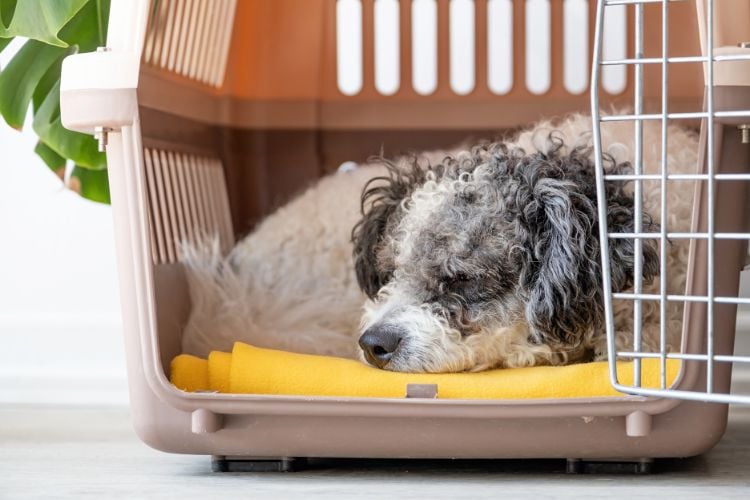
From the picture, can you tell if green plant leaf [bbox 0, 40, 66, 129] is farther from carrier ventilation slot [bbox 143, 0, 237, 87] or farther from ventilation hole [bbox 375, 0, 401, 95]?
ventilation hole [bbox 375, 0, 401, 95]

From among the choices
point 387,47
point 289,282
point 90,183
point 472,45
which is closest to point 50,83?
point 90,183

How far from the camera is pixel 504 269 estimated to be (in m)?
1.63

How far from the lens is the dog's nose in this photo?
1.59m

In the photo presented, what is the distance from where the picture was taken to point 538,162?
1.66m

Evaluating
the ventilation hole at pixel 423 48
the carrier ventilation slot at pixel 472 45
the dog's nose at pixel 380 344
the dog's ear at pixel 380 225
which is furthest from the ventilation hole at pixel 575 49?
the dog's nose at pixel 380 344

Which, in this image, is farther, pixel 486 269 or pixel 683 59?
pixel 486 269

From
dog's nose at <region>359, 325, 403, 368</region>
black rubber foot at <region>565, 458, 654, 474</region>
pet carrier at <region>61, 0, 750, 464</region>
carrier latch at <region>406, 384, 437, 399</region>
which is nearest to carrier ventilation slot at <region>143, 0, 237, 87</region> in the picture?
pet carrier at <region>61, 0, 750, 464</region>

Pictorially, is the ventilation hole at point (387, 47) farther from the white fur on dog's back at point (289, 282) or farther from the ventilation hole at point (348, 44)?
the white fur on dog's back at point (289, 282)

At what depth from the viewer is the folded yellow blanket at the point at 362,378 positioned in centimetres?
142

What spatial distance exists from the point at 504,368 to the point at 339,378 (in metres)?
0.29

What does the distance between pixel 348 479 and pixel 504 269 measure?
427 millimetres

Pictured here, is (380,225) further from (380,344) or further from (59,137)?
(59,137)

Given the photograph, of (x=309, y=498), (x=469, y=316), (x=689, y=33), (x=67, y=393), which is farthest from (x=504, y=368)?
(x=67, y=393)

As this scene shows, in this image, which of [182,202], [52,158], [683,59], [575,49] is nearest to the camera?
[683,59]
